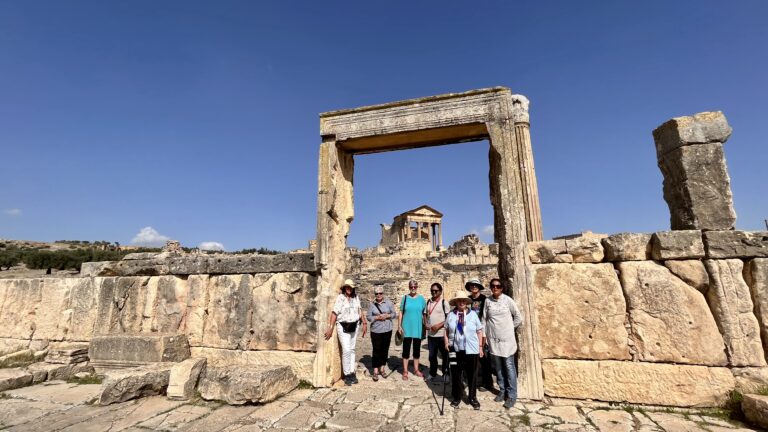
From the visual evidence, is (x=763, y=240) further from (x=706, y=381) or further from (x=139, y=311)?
(x=139, y=311)

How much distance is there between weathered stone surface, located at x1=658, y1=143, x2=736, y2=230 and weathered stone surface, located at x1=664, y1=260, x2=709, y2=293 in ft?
1.63

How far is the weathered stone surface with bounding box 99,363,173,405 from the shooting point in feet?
14.4

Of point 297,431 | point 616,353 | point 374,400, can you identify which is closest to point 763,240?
point 616,353

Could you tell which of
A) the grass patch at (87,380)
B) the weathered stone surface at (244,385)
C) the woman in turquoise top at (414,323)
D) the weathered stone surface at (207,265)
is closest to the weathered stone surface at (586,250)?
the woman in turquoise top at (414,323)

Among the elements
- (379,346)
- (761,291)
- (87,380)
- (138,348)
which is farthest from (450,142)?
(87,380)

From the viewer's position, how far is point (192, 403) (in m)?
4.43

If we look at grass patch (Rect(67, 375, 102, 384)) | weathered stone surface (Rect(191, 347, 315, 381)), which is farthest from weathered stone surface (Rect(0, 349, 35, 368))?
weathered stone surface (Rect(191, 347, 315, 381))

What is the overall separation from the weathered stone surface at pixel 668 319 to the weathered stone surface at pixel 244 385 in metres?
4.57

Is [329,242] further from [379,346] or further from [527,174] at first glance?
[527,174]

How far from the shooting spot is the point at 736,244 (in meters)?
4.14

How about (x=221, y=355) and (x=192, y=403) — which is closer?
(x=192, y=403)

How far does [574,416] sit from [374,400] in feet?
7.64

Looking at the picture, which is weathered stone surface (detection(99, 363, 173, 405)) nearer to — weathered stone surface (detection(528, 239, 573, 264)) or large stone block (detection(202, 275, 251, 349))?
large stone block (detection(202, 275, 251, 349))

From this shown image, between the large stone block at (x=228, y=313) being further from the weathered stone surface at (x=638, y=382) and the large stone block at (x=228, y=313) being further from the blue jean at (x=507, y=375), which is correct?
the weathered stone surface at (x=638, y=382)
